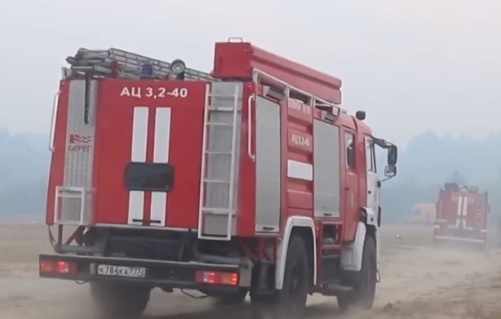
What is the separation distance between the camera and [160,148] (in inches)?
501

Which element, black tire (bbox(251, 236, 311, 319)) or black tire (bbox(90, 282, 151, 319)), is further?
black tire (bbox(90, 282, 151, 319))

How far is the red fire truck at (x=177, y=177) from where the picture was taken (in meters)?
12.4

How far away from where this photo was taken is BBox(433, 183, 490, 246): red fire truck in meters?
37.1

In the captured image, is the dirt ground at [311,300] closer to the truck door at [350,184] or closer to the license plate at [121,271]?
the truck door at [350,184]

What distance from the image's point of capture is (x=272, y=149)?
42.4 ft

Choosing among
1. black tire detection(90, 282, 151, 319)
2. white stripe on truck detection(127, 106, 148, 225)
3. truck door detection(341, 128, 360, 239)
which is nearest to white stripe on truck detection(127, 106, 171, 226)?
white stripe on truck detection(127, 106, 148, 225)

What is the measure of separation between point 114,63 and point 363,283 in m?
5.70

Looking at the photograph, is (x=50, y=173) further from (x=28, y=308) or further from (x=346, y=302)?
(x=346, y=302)

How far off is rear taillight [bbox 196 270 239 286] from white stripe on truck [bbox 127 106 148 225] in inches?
40.3

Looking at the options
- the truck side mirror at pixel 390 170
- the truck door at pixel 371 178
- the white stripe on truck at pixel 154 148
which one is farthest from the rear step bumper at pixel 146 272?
the truck side mirror at pixel 390 170

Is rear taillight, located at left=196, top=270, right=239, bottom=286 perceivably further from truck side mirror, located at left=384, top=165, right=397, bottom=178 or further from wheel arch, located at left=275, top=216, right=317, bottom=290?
truck side mirror, located at left=384, top=165, right=397, bottom=178

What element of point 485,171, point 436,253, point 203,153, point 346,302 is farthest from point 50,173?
point 485,171

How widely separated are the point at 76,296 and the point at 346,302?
3989 millimetres

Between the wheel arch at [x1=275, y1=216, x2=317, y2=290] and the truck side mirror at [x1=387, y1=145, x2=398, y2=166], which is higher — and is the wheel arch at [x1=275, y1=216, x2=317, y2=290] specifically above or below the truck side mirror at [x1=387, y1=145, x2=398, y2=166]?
below
